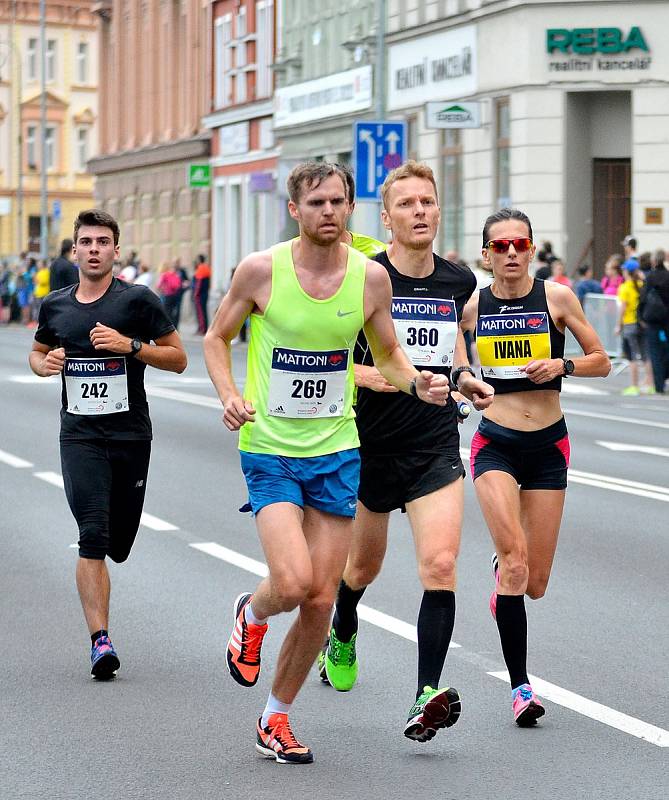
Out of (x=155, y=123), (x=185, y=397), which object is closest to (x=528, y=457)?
(x=185, y=397)

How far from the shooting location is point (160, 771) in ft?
20.5

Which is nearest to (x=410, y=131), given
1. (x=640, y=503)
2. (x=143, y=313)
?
(x=640, y=503)

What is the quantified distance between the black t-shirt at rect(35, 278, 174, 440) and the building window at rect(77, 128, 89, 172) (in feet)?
314

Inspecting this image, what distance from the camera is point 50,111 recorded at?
336 feet

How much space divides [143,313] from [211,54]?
51534 millimetres

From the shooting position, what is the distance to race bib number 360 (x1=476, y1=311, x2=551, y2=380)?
24.9 feet

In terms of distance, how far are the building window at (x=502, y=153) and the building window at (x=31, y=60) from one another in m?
67.5

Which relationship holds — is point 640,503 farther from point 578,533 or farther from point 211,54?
point 211,54

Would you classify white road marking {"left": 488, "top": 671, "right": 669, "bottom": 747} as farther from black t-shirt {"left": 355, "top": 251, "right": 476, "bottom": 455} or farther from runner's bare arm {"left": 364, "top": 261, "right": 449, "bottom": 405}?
runner's bare arm {"left": 364, "top": 261, "right": 449, "bottom": 405}

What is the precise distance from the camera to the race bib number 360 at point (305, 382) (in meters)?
6.48

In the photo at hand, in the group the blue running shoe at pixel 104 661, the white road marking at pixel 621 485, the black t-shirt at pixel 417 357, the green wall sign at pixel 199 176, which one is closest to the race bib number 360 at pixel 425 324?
the black t-shirt at pixel 417 357

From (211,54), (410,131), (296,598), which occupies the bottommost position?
(296,598)

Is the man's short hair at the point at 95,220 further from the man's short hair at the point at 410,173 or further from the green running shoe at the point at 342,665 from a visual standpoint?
the green running shoe at the point at 342,665

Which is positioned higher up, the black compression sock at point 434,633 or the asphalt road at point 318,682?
the black compression sock at point 434,633
